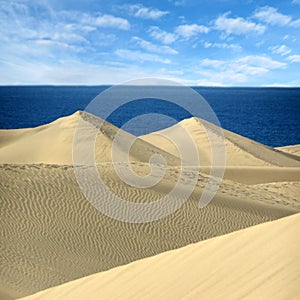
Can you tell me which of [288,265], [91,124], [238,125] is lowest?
[238,125]

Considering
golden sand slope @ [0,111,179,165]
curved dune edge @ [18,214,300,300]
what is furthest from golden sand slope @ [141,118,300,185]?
curved dune edge @ [18,214,300,300]

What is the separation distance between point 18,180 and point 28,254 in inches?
163

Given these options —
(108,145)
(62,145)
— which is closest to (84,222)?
(108,145)

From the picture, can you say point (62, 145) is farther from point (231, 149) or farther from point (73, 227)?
point (73, 227)

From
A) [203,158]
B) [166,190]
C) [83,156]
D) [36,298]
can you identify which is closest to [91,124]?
[83,156]

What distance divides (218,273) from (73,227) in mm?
6928

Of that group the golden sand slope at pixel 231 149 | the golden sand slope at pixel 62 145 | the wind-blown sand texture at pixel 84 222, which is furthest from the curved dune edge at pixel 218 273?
the golden sand slope at pixel 231 149

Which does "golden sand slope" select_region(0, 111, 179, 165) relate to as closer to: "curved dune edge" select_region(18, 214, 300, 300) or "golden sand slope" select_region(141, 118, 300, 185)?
"golden sand slope" select_region(141, 118, 300, 185)

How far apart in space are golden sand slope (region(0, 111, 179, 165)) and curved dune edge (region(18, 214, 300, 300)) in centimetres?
1807

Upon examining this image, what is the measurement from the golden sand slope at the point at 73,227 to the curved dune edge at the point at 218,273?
254 cm

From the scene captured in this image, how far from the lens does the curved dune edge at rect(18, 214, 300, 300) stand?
4426 mm

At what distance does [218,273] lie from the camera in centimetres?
505

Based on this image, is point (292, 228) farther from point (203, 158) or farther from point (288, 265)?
point (203, 158)

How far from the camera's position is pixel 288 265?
14.7 feet
